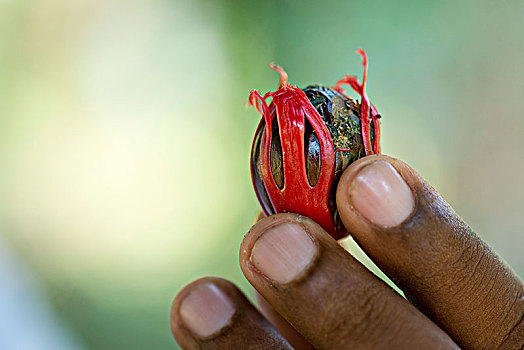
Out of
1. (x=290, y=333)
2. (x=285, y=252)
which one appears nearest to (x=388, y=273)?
(x=285, y=252)

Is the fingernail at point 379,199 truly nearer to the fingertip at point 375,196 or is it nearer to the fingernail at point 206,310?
the fingertip at point 375,196

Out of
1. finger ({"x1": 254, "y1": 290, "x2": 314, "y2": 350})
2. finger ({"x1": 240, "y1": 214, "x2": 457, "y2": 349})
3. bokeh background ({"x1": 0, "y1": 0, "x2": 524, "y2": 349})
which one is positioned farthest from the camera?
bokeh background ({"x1": 0, "y1": 0, "x2": 524, "y2": 349})

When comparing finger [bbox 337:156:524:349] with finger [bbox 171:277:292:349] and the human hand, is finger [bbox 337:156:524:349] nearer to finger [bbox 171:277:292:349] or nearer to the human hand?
the human hand

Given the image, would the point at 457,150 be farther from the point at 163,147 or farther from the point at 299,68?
the point at 163,147

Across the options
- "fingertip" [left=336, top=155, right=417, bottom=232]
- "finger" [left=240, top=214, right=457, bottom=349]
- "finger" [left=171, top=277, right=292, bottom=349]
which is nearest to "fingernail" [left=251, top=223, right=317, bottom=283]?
"finger" [left=240, top=214, right=457, bottom=349]

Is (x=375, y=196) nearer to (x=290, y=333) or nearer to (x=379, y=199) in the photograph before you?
(x=379, y=199)

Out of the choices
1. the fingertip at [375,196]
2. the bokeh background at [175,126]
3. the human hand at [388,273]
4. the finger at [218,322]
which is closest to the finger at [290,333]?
the finger at [218,322]

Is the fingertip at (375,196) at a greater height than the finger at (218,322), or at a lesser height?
greater

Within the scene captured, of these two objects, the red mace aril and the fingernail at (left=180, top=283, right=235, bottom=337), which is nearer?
the red mace aril
